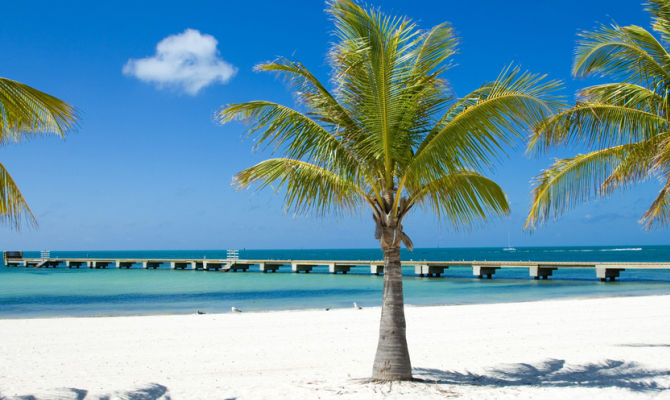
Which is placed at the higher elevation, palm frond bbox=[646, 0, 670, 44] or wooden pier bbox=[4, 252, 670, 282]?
palm frond bbox=[646, 0, 670, 44]

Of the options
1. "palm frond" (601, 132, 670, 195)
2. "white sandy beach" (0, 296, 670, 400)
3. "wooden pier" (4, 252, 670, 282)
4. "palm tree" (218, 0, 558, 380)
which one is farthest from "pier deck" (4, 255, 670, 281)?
"palm tree" (218, 0, 558, 380)

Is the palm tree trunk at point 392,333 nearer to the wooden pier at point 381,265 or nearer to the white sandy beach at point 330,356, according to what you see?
the white sandy beach at point 330,356

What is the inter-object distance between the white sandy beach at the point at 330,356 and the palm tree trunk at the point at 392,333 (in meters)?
0.23

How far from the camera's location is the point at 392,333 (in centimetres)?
673

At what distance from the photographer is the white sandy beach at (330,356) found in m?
6.89

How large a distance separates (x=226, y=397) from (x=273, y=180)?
2803 millimetres

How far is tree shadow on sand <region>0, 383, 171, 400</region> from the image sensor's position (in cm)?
656

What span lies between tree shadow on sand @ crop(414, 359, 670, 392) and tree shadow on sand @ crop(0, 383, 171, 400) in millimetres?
3499

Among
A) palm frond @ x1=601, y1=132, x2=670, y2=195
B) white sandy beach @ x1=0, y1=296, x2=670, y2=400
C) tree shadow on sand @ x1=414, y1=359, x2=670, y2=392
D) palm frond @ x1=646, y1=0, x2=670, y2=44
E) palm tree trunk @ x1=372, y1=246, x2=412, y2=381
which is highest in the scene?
palm frond @ x1=646, y1=0, x2=670, y2=44

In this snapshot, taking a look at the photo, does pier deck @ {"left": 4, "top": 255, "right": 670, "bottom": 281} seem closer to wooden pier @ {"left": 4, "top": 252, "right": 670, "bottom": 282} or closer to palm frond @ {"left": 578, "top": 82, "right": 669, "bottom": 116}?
wooden pier @ {"left": 4, "top": 252, "right": 670, "bottom": 282}

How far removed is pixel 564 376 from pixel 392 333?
286 centimetres

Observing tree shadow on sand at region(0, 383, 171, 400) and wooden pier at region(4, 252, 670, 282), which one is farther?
wooden pier at region(4, 252, 670, 282)

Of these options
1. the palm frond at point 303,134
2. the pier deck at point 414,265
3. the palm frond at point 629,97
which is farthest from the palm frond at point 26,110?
the pier deck at point 414,265

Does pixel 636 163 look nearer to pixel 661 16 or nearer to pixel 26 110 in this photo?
pixel 661 16
